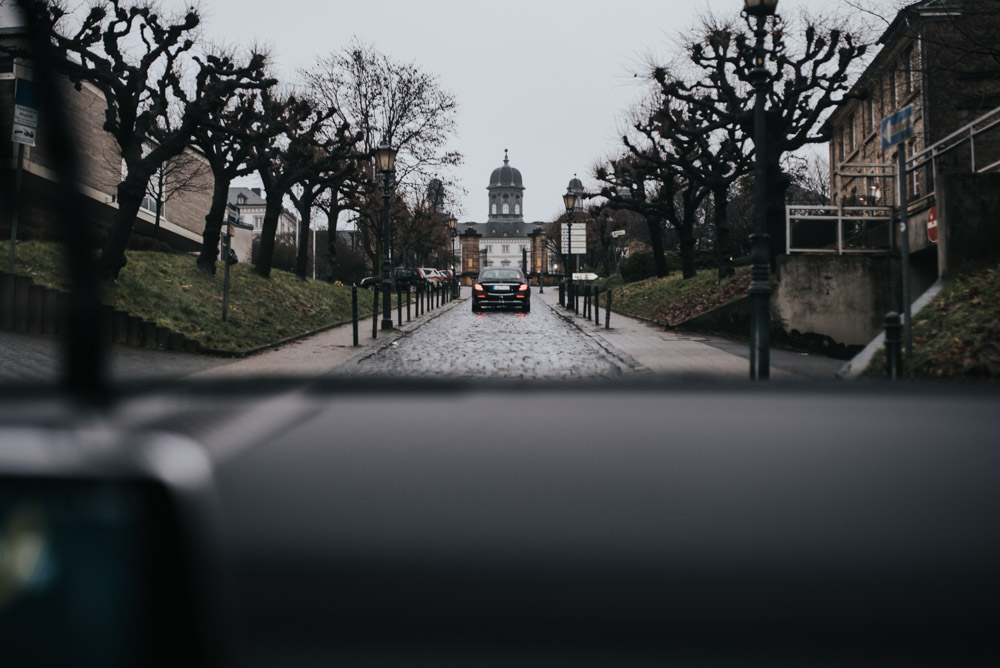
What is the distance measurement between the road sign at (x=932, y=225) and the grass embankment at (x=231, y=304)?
1170 centimetres

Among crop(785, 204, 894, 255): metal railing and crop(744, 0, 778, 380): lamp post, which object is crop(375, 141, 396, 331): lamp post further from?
crop(744, 0, 778, 380): lamp post

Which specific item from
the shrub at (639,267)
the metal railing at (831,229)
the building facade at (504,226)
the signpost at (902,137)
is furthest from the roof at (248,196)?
the signpost at (902,137)

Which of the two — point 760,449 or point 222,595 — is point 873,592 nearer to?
point 760,449

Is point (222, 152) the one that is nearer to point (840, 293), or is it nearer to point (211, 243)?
point (211, 243)

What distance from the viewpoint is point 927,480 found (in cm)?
115

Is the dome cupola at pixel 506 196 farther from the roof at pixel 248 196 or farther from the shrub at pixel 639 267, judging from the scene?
the shrub at pixel 639 267

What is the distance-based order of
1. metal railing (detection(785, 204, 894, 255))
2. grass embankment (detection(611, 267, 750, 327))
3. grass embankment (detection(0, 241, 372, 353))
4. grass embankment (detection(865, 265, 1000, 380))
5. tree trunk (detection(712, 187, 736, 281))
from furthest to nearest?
tree trunk (detection(712, 187, 736, 281)), grass embankment (detection(611, 267, 750, 327)), metal railing (detection(785, 204, 894, 255)), grass embankment (detection(0, 241, 372, 353)), grass embankment (detection(865, 265, 1000, 380))

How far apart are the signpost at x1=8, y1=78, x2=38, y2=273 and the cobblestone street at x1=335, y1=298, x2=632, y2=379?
599 centimetres

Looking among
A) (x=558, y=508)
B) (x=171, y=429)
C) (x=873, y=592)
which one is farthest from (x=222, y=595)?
(x=873, y=592)

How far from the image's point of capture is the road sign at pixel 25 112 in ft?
3.84

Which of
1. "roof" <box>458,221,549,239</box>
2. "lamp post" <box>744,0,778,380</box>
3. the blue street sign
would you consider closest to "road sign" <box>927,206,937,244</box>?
"lamp post" <box>744,0,778,380</box>

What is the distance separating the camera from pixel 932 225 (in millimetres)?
13406

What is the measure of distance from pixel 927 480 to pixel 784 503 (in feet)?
0.70

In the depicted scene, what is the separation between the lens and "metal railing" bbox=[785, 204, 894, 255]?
52.5ft
